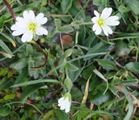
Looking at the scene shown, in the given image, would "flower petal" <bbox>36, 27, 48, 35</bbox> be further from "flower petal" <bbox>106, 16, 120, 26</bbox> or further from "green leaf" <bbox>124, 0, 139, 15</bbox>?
"green leaf" <bbox>124, 0, 139, 15</bbox>

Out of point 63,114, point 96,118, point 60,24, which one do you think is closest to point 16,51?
point 60,24

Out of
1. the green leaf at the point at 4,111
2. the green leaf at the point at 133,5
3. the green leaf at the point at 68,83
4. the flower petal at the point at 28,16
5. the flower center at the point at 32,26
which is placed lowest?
the green leaf at the point at 4,111

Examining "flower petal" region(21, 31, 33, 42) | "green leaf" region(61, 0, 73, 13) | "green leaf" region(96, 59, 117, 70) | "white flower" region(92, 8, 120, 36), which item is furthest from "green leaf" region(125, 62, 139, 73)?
"flower petal" region(21, 31, 33, 42)

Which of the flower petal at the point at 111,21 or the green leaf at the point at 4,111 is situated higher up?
the flower petal at the point at 111,21

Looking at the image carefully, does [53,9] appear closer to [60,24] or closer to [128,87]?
[60,24]

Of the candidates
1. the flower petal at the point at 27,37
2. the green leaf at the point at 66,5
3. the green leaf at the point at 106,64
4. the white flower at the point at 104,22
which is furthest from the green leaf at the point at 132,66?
the flower petal at the point at 27,37

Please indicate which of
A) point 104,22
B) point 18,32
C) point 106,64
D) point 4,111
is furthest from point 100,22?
point 4,111

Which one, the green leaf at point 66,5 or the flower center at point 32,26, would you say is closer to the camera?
the flower center at point 32,26

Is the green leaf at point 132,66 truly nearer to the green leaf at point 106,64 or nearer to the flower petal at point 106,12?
the green leaf at point 106,64
